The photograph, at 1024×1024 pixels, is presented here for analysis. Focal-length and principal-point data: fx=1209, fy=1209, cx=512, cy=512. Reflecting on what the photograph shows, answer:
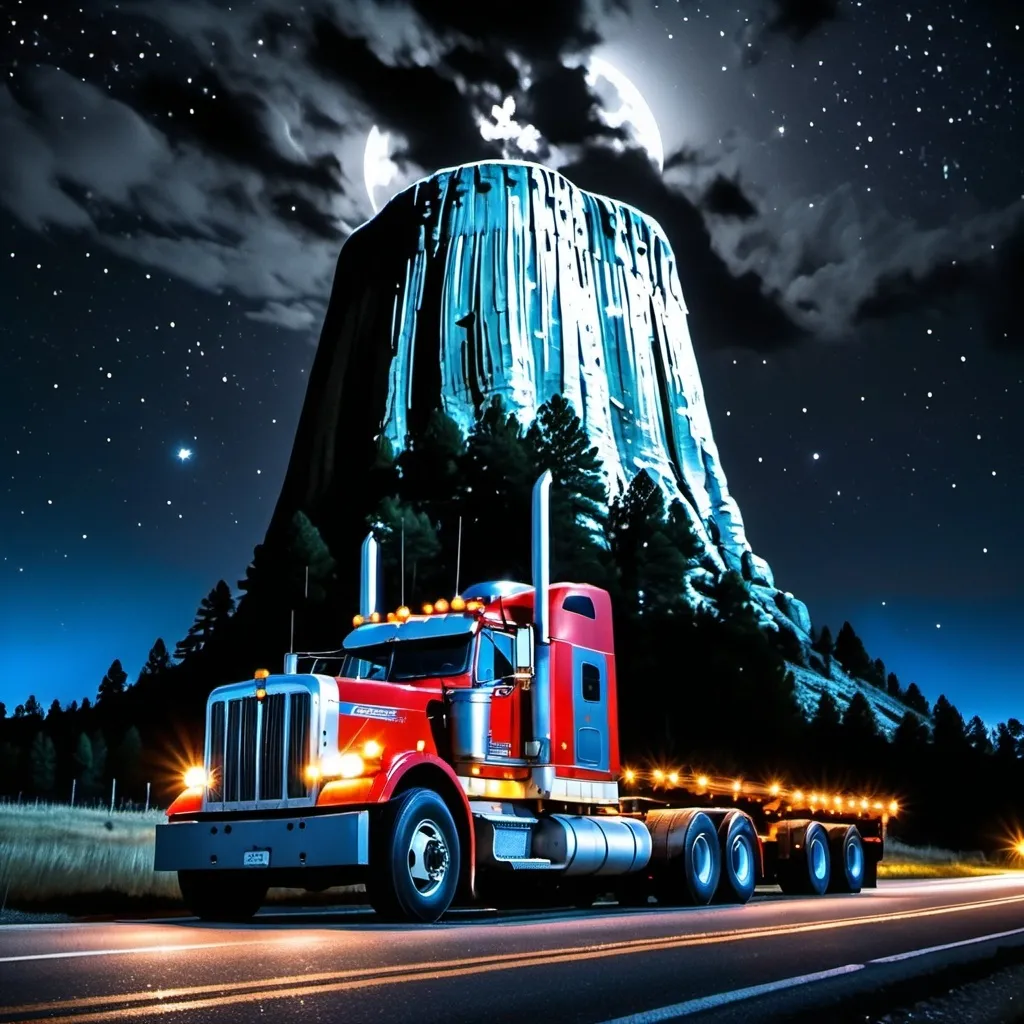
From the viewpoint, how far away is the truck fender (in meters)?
11.2

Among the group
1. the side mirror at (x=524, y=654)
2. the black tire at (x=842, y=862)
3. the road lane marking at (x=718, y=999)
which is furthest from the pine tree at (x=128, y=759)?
the road lane marking at (x=718, y=999)

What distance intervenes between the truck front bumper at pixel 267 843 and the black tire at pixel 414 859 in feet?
0.72

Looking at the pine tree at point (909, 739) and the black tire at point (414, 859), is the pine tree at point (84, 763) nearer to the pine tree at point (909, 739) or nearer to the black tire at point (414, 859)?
the pine tree at point (909, 739)

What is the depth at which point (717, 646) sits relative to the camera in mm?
49344

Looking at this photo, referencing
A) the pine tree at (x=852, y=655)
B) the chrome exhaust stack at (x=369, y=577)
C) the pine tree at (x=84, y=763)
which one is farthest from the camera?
the pine tree at (x=852, y=655)

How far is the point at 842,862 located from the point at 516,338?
264 ft

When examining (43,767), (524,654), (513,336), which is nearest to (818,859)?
(524,654)

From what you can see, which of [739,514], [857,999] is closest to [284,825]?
[857,999]

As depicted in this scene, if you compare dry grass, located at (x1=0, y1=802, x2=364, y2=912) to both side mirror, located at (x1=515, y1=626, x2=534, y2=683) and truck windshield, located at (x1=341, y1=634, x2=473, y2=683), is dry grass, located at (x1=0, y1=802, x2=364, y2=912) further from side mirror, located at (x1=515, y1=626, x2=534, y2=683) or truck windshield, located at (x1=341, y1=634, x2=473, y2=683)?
side mirror, located at (x1=515, y1=626, x2=534, y2=683)

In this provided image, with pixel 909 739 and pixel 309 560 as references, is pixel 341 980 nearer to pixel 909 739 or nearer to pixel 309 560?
pixel 309 560

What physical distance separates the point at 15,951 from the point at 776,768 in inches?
1852

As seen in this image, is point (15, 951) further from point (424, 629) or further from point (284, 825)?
point (424, 629)

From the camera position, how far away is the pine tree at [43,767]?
361 feet

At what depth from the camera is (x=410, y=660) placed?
44.5 feet
